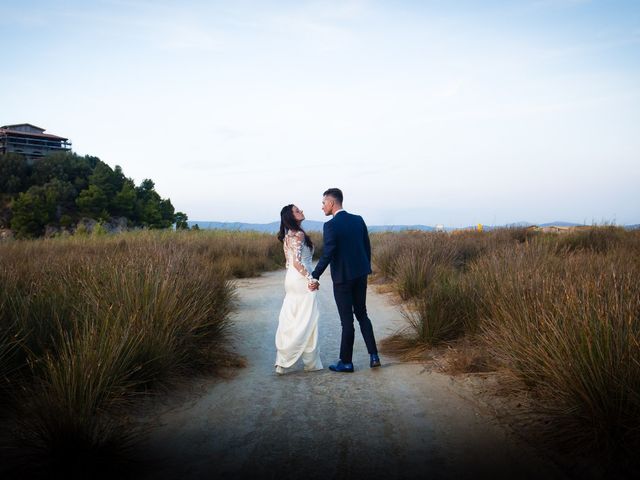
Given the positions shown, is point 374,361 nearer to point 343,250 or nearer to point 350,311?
point 350,311

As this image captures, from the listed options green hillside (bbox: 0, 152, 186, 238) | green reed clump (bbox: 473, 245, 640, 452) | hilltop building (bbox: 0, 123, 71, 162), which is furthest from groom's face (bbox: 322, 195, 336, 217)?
hilltop building (bbox: 0, 123, 71, 162)

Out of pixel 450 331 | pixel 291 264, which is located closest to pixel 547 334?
pixel 450 331

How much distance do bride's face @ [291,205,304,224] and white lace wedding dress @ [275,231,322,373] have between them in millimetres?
186

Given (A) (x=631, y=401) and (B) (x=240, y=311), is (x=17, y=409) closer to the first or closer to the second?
(A) (x=631, y=401)

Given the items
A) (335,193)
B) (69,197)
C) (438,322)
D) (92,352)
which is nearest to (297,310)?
(335,193)

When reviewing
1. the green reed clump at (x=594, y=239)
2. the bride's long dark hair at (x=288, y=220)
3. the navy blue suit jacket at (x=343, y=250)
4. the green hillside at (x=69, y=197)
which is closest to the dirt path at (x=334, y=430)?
the navy blue suit jacket at (x=343, y=250)

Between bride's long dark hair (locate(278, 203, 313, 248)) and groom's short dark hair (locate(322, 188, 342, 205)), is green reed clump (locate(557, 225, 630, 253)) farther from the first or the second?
bride's long dark hair (locate(278, 203, 313, 248))

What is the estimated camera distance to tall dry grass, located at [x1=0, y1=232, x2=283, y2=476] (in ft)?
9.75

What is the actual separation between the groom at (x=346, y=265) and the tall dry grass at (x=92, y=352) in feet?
4.61

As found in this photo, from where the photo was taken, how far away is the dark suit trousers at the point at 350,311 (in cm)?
545

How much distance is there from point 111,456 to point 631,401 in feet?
10.9

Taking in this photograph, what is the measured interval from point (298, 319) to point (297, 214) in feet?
4.22

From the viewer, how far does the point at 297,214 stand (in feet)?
19.2

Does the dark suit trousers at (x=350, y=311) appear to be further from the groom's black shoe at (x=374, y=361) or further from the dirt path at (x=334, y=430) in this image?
the dirt path at (x=334, y=430)
